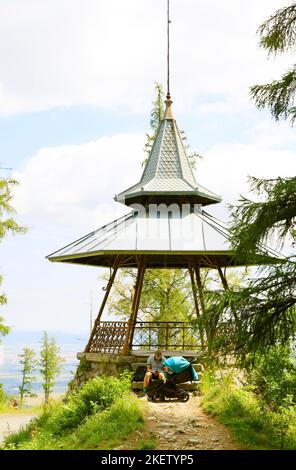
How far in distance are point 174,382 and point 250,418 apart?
93.0 inches

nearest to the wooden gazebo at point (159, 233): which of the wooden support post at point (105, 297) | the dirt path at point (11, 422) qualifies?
the wooden support post at point (105, 297)

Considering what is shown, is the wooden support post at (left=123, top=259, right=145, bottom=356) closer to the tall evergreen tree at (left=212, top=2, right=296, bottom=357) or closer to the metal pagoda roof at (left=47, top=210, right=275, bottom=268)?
the metal pagoda roof at (left=47, top=210, right=275, bottom=268)

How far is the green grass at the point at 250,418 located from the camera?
8.88 metres

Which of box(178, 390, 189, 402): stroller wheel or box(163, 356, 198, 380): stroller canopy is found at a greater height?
box(163, 356, 198, 380): stroller canopy

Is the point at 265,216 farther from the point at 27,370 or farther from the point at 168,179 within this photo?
the point at 27,370

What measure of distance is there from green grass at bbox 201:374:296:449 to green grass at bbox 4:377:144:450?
1365 millimetres

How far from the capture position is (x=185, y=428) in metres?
9.89

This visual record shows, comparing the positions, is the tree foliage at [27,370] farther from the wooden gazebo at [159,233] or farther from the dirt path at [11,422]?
the wooden gazebo at [159,233]

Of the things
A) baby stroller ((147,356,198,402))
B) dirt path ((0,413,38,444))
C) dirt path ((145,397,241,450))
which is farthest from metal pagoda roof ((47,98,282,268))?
dirt path ((0,413,38,444))

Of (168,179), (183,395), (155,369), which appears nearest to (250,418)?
(183,395)

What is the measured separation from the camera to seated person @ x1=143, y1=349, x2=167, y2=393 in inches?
465

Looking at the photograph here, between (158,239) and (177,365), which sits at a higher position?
(158,239)
